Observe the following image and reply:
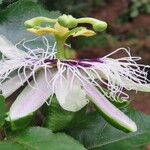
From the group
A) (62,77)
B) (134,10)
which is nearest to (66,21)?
(62,77)

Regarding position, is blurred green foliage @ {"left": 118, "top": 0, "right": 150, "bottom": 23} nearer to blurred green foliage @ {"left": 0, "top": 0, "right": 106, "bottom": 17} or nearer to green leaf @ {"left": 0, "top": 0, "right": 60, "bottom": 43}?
blurred green foliage @ {"left": 0, "top": 0, "right": 106, "bottom": 17}

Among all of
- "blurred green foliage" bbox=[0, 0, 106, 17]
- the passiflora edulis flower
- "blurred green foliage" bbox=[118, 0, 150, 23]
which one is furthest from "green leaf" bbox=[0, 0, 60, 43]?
"blurred green foliage" bbox=[118, 0, 150, 23]

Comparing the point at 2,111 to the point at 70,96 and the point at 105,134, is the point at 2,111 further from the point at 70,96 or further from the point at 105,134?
the point at 105,134

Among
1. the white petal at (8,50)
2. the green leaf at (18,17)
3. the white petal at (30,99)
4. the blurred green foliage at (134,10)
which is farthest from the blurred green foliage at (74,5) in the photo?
the white petal at (30,99)

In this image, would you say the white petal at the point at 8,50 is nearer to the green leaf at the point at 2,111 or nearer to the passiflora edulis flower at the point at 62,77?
the passiflora edulis flower at the point at 62,77

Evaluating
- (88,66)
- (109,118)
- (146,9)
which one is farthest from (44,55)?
(146,9)

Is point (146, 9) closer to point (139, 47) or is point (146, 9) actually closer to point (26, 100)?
point (139, 47)
